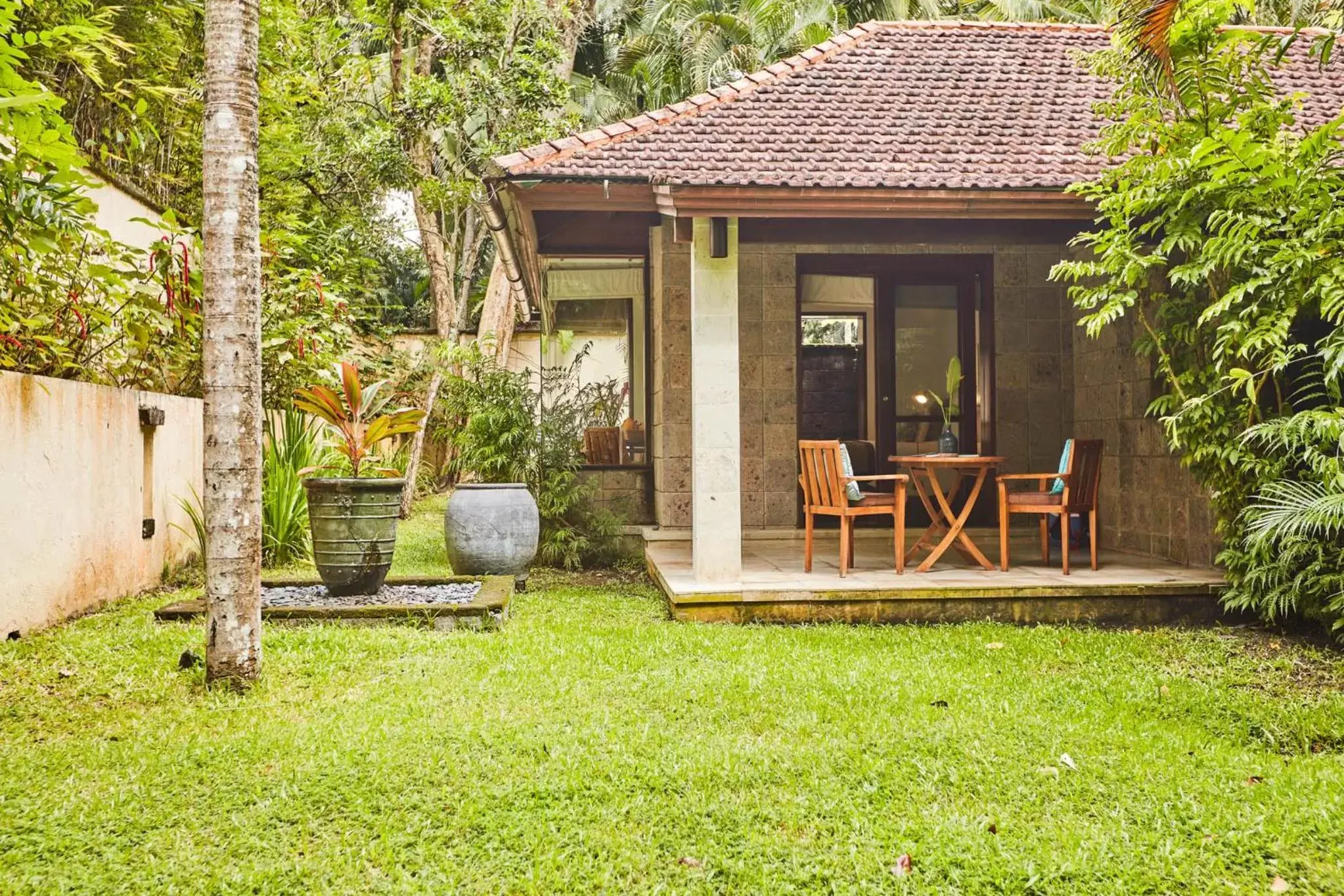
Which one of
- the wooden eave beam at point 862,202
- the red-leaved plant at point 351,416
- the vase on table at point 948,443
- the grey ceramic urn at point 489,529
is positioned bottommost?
the grey ceramic urn at point 489,529

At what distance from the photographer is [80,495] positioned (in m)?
5.66

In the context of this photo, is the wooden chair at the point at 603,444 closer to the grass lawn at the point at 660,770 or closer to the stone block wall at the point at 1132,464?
the stone block wall at the point at 1132,464

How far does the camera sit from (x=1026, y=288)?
334 inches

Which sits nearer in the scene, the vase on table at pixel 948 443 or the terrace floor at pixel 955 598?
the terrace floor at pixel 955 598

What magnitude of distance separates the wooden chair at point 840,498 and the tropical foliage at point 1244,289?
1627mm

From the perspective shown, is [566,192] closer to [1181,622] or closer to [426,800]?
[426,800]

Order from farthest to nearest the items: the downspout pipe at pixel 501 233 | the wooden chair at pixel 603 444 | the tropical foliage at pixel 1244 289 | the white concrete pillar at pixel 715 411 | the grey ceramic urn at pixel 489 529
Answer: the wooden chair at pixel 603 444 < the grey ceramic urn at pixel 489 529 < the downspout pipe at pixel 501 233 < the white concrete pillar at pixel 715 411 < the tropical foliage at pixel 1244 289

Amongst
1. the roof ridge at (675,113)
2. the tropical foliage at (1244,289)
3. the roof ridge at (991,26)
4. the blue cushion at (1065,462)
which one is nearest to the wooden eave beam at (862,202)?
the tropical foliage at (1244,289)

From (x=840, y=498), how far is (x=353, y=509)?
2.99 meters

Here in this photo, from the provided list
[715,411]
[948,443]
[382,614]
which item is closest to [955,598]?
[948,443]

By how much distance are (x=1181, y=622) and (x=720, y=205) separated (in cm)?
384

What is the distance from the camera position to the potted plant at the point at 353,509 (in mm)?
5484

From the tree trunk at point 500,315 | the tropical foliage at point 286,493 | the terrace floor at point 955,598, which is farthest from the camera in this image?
the tree trunk at point 500,315

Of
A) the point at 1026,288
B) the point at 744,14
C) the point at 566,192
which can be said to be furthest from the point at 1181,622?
the point at 744,14
